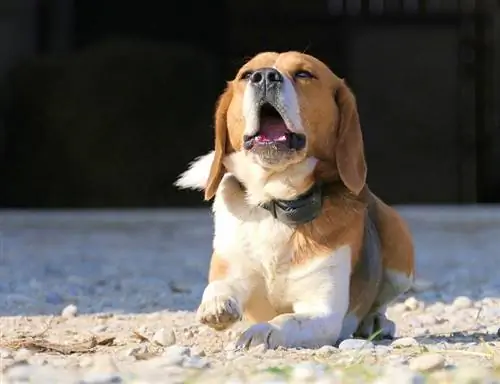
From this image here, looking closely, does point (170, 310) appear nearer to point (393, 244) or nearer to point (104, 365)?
point (393, 244)

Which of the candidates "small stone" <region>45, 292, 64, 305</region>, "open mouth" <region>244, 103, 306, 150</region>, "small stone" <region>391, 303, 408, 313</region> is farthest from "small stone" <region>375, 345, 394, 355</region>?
"small stone" <region>45, 292, 64, 305</region>

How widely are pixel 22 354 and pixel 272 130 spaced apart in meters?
0.97

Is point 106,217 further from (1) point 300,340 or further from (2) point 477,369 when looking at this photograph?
Result: (2) point 477,369

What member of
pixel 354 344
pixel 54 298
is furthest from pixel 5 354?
pixel 54 298

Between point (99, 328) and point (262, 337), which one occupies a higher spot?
point (262, 337)

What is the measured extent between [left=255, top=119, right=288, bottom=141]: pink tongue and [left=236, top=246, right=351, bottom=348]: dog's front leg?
1.24ft

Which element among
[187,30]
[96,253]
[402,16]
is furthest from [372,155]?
[96,253]

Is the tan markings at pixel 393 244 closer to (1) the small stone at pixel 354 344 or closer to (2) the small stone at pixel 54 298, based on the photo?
(1) the small stone at pixel 354 344

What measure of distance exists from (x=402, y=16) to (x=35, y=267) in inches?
202

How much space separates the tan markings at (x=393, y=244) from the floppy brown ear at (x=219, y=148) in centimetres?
65

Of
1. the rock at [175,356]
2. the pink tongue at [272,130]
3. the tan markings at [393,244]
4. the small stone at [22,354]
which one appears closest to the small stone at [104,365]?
the rock at [175,356]

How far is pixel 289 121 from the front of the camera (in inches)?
126

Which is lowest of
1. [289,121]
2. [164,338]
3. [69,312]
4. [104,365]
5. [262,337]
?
[69,312]

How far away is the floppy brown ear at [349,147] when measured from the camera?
3.30 meters
